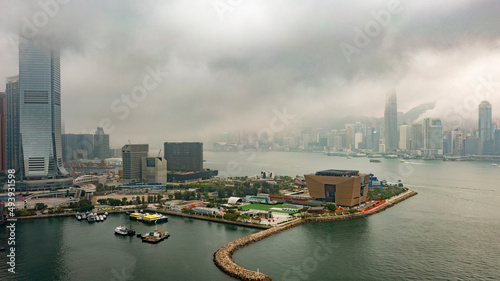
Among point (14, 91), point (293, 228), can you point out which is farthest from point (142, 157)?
point (293, 228)

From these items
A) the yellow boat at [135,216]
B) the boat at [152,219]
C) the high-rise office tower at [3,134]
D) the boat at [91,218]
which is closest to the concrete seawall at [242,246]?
the boat at [152,219]

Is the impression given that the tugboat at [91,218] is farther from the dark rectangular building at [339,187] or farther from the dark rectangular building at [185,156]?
the dark rectangular building at [185,156]

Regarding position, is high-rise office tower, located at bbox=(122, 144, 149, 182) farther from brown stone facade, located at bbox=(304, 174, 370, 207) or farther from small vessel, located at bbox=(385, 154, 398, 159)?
small vessel, located at bbox=(385, 154, 398, 159)

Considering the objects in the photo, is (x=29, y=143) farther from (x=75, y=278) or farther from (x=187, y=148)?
(x=75, y=278)

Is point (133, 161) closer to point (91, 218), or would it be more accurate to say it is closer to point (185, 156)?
point (185, 156)

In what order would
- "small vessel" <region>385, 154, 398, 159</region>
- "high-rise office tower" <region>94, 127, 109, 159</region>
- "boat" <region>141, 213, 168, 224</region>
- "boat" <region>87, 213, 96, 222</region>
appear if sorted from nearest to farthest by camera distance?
1. "boat" <region>141, 213, 168, 224</region>
2. "boat" <region>87, 213, 96, 222</region>
3. "high-rise office tower" <region>94, 127, 109, 159</region>
4. "small vessel" <region>385, 154, 398, 159</region>

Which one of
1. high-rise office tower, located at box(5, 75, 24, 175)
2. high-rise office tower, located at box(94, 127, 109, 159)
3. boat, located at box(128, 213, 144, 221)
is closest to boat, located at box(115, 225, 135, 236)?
boat, located at box(128, 213, 144, 221)
